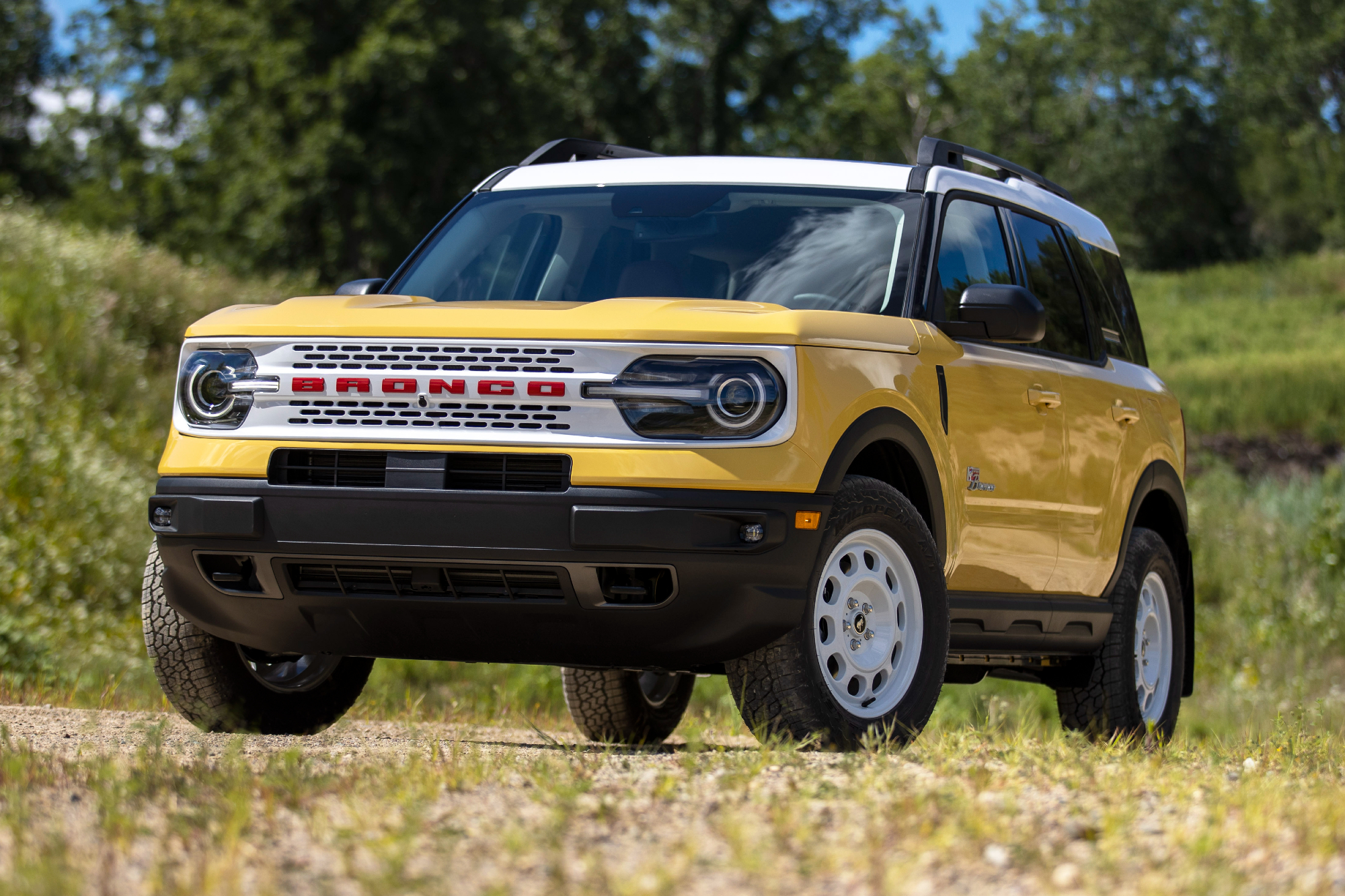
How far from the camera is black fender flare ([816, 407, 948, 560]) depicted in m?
4.75

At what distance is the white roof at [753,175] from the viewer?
240 inches

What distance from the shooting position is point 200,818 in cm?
333

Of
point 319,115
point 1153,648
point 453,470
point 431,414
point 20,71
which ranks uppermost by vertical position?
point 20,71

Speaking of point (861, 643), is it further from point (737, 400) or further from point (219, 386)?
point (219, 386)

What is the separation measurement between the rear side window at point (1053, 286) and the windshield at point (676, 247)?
1006 mm

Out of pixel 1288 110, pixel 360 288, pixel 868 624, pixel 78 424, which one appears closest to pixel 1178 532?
pixel 868 624

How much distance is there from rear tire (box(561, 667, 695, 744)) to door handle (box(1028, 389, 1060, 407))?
226 centimetres

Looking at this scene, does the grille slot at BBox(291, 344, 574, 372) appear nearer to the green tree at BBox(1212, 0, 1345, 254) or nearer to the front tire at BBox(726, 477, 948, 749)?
the front tire at BBox(726, 477, 948, 749)

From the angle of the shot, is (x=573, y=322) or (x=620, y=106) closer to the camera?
(x=573, y=322)

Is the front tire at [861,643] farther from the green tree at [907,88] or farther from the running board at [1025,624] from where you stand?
the green tree at [907,88]

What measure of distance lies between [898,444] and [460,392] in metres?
1.48

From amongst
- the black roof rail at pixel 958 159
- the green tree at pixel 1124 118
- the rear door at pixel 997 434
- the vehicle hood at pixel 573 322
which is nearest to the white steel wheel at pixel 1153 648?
the rear door at pixel 997 434

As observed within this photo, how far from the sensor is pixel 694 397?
181 inches

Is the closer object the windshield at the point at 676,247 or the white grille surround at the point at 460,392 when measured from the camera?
the white grille surround at the point at 460,392
